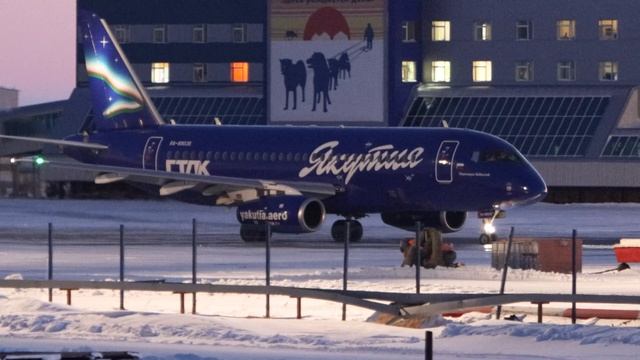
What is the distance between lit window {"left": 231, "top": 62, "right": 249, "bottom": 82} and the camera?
99750mm

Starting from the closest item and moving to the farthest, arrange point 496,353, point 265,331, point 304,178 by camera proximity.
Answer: point 496,353
point 265,331
point 304,178

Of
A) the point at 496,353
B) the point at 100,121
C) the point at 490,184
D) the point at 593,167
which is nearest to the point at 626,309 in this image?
the point at 496,353

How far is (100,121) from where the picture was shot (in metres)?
59.6

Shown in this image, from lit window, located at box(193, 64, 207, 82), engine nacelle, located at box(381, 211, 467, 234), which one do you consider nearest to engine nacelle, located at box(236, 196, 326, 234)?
engine nacelle, located at box(381, 211, 467, 234)

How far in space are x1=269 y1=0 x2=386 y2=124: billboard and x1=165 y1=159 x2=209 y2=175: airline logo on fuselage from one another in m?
38.6

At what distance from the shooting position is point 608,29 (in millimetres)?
91750

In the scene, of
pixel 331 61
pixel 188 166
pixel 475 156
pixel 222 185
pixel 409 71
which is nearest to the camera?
pixel 475 156

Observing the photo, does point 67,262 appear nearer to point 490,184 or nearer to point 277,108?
point 490,184

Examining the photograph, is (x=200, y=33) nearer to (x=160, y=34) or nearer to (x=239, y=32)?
(x=160, y=34)

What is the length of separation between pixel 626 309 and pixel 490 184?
20.5 meters

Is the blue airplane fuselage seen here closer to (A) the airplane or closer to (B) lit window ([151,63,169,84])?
(A) the airplane

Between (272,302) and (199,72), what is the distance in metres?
72.3

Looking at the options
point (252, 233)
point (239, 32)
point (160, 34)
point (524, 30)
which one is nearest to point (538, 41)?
point (524, 30)

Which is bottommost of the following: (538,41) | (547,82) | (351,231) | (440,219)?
(351,231)
